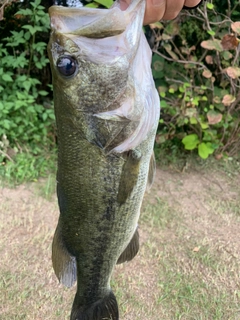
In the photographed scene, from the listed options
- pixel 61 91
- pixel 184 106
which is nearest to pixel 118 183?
pixel 61 91

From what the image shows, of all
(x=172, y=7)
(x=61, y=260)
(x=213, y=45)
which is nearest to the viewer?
(x=172, y=7)

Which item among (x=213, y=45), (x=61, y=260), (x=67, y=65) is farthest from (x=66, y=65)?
(x=213, y=45)

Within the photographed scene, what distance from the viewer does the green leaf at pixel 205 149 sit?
4.17 metres

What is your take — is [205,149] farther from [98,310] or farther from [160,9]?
[160,9]

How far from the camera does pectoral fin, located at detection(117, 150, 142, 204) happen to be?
143 cm

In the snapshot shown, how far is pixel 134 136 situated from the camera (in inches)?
55.9

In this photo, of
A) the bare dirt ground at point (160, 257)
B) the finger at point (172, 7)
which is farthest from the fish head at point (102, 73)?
the bare dirt ground at point (160, 257)

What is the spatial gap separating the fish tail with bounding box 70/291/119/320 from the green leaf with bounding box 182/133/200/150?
2737 millimetres

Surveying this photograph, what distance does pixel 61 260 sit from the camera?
1.62m

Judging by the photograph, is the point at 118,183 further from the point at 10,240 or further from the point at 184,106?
the point at 184,106

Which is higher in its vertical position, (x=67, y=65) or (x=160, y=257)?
(x=67, y=65)

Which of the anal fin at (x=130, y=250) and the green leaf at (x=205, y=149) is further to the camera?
the green leaf at (x=205, y=149)

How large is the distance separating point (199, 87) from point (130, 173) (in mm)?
2852

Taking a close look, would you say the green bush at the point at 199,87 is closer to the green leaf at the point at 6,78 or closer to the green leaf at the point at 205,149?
the green leaf at the point at 205,149
